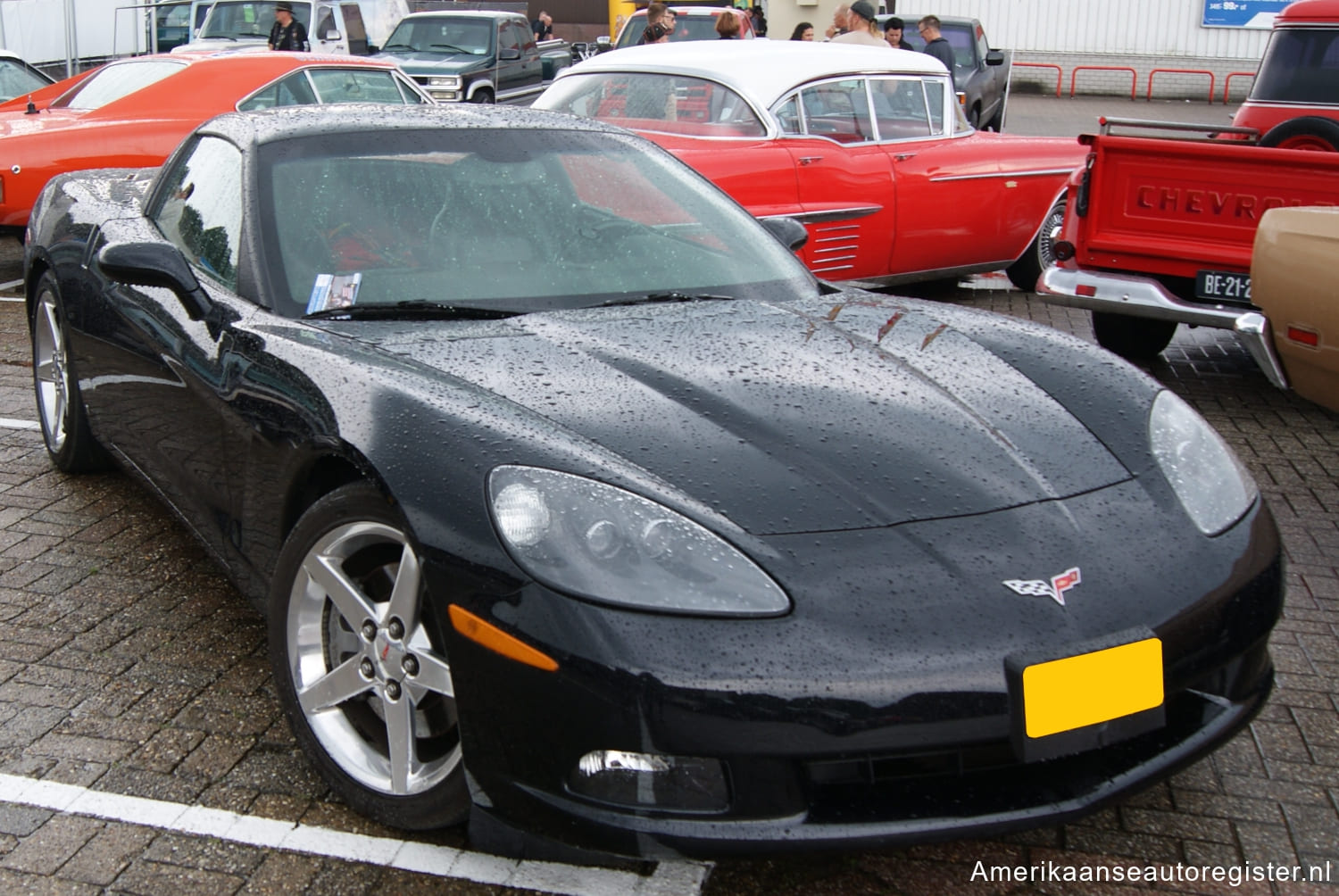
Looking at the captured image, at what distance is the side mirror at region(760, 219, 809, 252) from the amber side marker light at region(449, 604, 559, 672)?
213cm

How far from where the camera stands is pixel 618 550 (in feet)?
7.51

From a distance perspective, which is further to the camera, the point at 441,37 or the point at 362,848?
the point at 441,37

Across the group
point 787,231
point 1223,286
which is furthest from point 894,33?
point 787,231

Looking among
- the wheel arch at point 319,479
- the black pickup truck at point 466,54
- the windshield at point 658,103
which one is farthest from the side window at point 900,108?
the black pickup truck at point 466,54

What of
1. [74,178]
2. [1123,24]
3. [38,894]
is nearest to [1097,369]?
[38,894]

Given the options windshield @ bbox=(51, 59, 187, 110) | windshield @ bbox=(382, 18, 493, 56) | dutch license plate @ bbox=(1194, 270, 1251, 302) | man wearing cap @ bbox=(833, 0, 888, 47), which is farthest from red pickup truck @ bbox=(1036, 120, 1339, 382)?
windshield @ bbox=(382, 18, 493, 56)

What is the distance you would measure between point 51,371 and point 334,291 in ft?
7.59

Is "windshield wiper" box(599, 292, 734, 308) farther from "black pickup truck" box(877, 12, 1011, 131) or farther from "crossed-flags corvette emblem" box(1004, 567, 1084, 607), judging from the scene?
"black pickup truck" box(877, 12, 1011, 131)

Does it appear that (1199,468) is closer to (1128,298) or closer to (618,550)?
(618,550)

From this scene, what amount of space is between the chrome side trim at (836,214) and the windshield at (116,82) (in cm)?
486

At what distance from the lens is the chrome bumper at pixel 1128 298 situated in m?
6.15

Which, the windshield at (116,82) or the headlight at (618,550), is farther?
the windshield at (116,82)

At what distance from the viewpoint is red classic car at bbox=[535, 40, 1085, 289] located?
7145 millimetres

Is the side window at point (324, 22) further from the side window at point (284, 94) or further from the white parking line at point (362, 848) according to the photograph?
the white parking line at point (362, 848)
